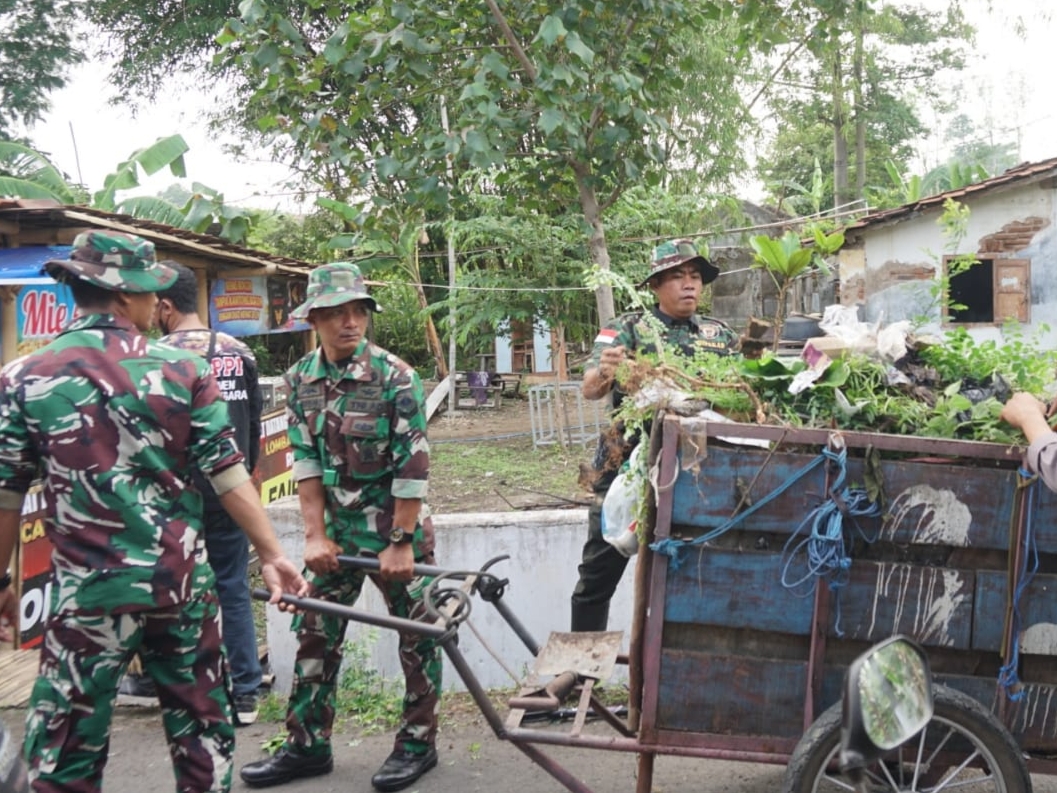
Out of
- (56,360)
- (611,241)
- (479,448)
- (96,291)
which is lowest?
(479,448)

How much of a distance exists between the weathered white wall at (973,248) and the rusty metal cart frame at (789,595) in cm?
1108

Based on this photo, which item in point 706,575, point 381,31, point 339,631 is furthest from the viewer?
point 381,31

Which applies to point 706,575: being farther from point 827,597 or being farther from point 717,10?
point 717,10

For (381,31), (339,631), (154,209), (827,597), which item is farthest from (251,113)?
(827,597)

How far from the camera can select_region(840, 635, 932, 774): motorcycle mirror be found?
4.96 feet

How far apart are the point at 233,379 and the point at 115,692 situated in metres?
1.73

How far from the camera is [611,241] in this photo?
45.1 feet

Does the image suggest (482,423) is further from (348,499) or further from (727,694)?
(727,694)

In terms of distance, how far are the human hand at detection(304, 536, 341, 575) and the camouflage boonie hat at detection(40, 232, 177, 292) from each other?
122 centimetres

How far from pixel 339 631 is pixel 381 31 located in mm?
4280

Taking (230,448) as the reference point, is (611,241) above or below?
above

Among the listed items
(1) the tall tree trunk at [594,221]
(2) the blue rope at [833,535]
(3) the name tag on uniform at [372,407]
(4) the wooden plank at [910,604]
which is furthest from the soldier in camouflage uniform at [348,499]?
(1) the tall tree trunk at [594,221]

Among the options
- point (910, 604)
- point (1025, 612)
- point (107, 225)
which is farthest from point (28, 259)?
point (1025, 612)

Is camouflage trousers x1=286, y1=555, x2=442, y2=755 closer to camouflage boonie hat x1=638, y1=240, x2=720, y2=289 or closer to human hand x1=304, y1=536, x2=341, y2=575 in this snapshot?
human hand x1=304, y1=536, x2=341, y2=575
